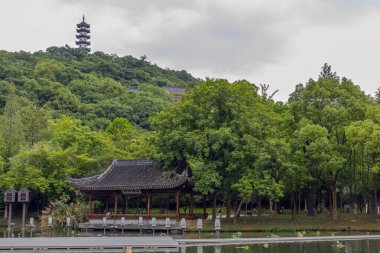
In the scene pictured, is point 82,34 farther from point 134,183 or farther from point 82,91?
point 134,183

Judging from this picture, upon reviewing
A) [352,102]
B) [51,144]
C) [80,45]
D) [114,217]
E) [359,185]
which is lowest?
[114,217]

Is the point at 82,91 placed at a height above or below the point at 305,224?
above

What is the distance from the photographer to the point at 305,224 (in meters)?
32.4

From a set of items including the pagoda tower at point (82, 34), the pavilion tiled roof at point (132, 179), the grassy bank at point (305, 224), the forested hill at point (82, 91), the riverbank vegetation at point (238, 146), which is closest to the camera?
the grassy bank at point (305, 224)

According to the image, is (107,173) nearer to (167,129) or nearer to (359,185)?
(167,129)

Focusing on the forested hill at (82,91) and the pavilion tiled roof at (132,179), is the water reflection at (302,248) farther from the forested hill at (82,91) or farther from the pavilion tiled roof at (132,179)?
the forested hill at (82,91)

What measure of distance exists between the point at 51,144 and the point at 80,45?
113100 mm

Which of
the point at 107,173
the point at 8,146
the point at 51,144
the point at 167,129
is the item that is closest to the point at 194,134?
the point at 167,129

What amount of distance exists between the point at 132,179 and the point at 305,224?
39.4ft

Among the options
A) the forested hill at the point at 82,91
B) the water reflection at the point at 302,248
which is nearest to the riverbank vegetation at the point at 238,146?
the water reflection at the point at 302,248

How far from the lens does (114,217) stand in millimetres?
34000

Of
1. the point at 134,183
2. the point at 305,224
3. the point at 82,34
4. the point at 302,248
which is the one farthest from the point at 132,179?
the point at 82,34

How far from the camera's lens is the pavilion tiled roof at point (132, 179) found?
106ft

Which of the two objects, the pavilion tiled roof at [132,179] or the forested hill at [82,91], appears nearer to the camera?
the pavilion tiled roof at [132,179]
